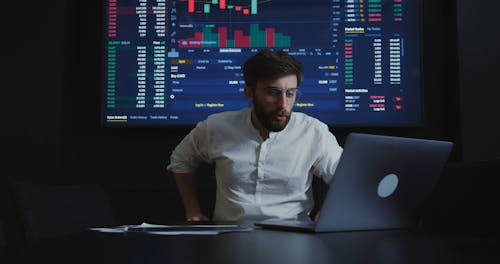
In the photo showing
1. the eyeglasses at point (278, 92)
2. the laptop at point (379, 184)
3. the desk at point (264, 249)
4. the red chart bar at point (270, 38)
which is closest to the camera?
the desk at point (264, 249)

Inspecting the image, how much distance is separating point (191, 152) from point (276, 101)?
Result: 23.1 inches

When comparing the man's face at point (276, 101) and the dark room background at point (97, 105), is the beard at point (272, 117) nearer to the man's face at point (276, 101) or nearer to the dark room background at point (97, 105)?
the man's face at point (276, 101)

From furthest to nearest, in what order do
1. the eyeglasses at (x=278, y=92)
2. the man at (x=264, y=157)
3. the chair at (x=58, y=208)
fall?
the man at (x=264, y=157) < the eyeglasses at (x=278, y=92) < the chair at (x=58, y=208)

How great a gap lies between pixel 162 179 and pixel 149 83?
0.53 meters

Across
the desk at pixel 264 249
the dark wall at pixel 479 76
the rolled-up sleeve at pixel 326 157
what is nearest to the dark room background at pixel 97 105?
the dark wall at pixel 479 76

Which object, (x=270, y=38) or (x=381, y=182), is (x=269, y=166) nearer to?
(x=270, y=38)

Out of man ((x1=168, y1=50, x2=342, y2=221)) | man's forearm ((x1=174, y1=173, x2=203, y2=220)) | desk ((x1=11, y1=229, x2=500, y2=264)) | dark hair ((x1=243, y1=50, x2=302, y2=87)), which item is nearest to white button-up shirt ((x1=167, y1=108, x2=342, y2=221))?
man ((x1=168, y1=50, x2=342, y2=221))

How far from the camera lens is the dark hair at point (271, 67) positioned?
239 centimetres

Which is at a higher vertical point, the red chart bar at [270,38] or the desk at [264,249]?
the red chart bar at [270,38]

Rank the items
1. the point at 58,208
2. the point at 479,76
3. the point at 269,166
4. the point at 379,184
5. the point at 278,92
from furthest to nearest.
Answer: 1. the point at 479,76
2. the point at 269,166
3. the point at 278,92
4. the point at 58,208
5. the point at 379,184

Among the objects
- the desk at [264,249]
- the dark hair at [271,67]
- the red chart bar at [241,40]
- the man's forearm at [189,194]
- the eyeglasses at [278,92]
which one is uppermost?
the red chart bar at [241,40]

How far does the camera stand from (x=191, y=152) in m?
2.76

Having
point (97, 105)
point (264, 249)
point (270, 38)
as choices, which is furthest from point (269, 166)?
point (264, 249)

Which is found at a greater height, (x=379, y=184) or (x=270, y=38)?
(x=270, y=38)
